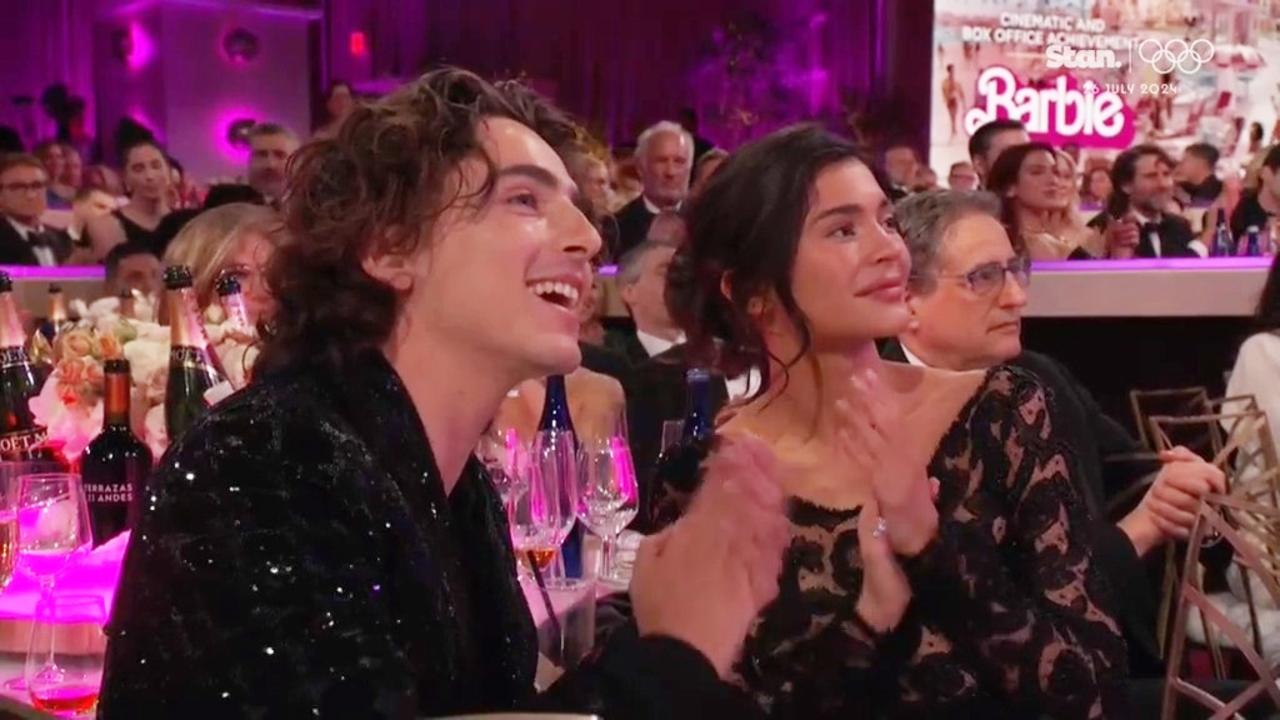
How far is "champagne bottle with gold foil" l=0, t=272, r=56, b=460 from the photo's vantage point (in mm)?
2186

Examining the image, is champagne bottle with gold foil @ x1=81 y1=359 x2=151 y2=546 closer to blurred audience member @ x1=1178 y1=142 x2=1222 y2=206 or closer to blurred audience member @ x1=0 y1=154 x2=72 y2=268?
blurred audience member @ x1=0 y1=154 x2=72 y2=268

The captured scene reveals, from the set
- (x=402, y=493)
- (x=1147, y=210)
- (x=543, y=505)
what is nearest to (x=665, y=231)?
(x=543, y=505)

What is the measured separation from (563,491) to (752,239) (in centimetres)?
52

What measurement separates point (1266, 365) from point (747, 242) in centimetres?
176

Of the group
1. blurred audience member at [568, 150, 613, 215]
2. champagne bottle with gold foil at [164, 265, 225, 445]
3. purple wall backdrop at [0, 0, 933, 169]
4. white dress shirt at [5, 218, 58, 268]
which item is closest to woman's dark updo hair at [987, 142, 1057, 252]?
champagne bottle with gold foil at [164, 265, 225, 445]

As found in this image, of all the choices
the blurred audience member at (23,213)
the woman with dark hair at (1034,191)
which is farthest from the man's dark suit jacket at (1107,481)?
the blurred audience member at (23,213)

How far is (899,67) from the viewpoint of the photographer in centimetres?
1164

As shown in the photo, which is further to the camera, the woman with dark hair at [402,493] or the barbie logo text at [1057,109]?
the barbie logo text at [1057,109]

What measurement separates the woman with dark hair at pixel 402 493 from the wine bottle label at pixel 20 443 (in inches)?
38.6

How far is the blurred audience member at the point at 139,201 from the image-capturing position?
5914 mm

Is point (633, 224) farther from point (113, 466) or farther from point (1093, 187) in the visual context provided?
point (113, 466)

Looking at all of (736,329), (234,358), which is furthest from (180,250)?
(736,329)

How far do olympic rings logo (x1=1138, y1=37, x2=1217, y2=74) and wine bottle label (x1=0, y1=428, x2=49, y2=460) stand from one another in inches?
322

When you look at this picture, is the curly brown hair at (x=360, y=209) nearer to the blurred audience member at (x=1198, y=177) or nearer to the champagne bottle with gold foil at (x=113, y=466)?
the champagne bottle with gold foil at (x=113, y=466)
